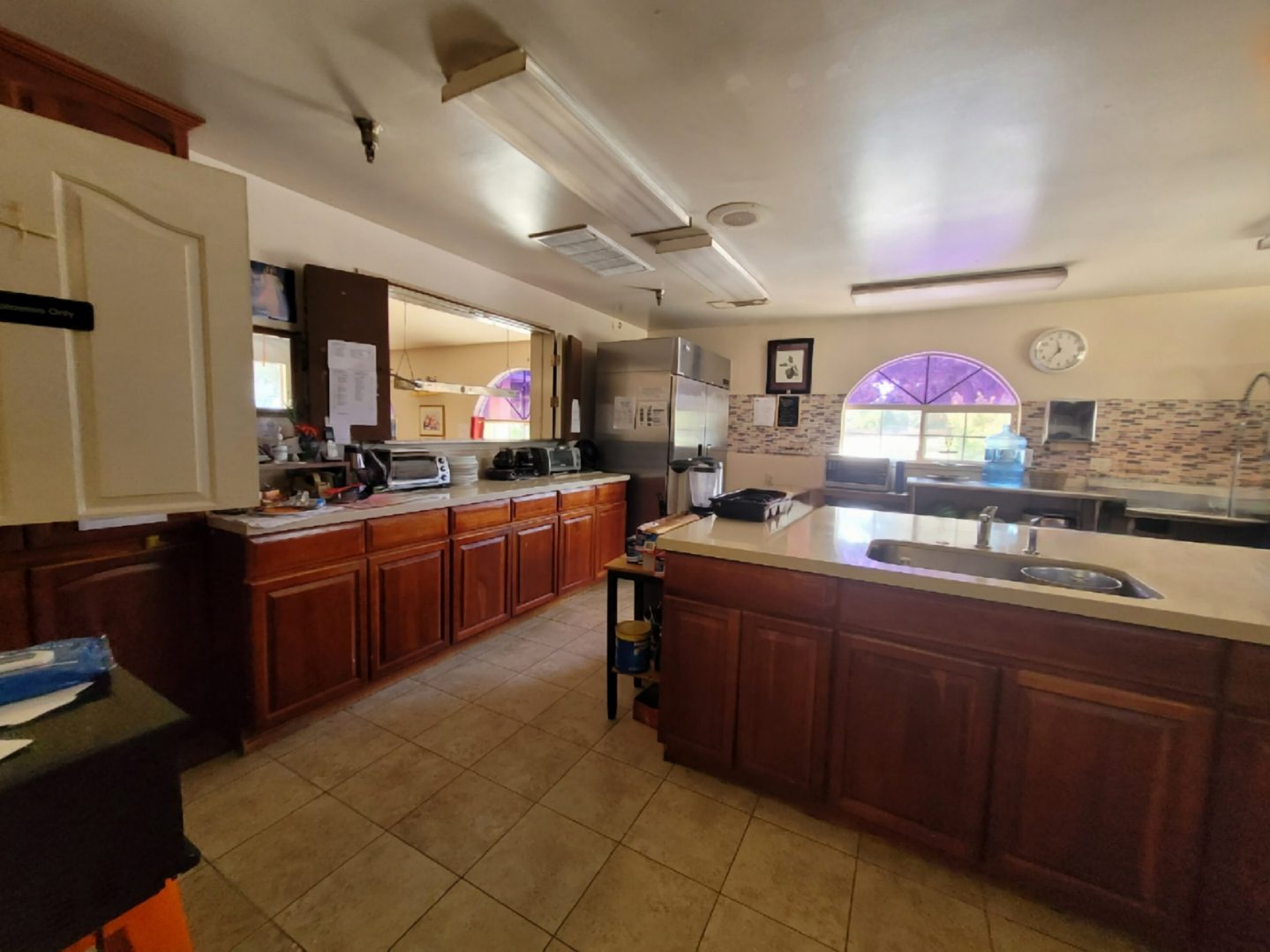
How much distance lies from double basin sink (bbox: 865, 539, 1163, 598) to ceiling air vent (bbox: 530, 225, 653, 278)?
202 centimetres

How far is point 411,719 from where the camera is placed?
6.97 ft

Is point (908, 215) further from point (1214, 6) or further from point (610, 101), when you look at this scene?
point (610, 101)

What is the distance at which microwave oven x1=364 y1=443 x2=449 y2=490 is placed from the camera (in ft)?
8.50

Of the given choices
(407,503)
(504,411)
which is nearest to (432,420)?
(504,411)

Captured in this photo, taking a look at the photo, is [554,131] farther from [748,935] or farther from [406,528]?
[748,935]

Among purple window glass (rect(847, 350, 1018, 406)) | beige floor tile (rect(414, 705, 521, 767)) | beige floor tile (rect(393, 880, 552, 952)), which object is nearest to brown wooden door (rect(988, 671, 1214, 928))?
beige floor tile (rect(393, 880, 552, 952))

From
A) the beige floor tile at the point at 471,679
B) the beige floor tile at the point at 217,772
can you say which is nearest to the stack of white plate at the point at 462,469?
the beige floor tile at the point at 471,679

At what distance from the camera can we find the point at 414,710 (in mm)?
2195

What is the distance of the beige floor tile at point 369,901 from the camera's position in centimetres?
123

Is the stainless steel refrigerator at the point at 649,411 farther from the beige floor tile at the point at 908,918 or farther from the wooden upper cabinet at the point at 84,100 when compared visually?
the wooden upper cabinet at the point at 84,100

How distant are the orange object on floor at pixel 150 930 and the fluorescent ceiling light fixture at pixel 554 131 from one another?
189 cm

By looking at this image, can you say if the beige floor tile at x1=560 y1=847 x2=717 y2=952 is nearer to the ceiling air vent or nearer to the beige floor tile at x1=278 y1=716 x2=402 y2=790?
the beige floor tile at x1=278 y1=716 x2=402 y2=790

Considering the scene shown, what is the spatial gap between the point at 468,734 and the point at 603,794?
2.17 ft

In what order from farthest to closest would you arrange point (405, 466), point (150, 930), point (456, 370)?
point (456, 370) → point (405, 466) → point (150, 930)
